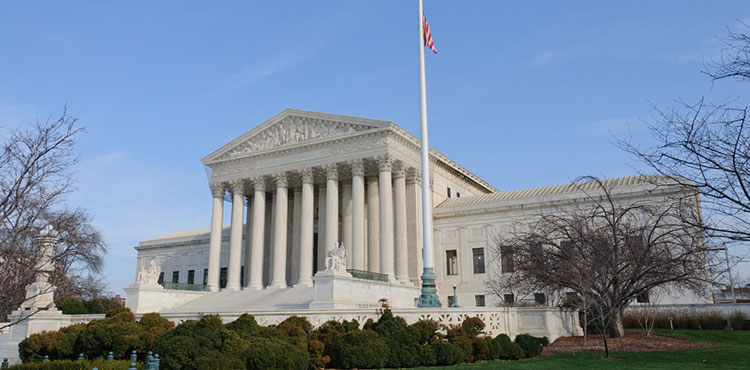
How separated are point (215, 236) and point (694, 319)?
37.0m

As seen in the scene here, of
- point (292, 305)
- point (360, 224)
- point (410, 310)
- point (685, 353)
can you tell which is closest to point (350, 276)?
Answer: point (292, 305)

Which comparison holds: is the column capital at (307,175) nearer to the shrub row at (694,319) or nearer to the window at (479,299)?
the window at (479,299)

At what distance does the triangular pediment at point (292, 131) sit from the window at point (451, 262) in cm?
1356

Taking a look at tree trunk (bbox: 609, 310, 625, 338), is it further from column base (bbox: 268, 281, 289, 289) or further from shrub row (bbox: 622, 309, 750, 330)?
column base (bbox: 268, 281, 289, 289)

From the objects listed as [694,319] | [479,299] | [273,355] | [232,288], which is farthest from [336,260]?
[694,319]

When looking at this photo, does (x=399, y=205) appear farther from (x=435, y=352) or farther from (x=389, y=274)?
(x=435, y=352)

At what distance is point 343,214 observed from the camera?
49219 millimetres

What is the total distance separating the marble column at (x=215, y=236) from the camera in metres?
48.8

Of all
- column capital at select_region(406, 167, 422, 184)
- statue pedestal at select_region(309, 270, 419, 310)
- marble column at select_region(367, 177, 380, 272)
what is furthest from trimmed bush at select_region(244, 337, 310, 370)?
column capital at select_region(406, 167, 422, 184)

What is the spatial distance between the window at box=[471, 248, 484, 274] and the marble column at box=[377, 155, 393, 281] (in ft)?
31.5

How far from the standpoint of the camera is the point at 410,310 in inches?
866

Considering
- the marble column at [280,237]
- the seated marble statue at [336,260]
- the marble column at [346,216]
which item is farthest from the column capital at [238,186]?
the seated marble statue at [336,260]

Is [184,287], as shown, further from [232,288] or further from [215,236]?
[215,236]

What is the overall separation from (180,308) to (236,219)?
10.6m
